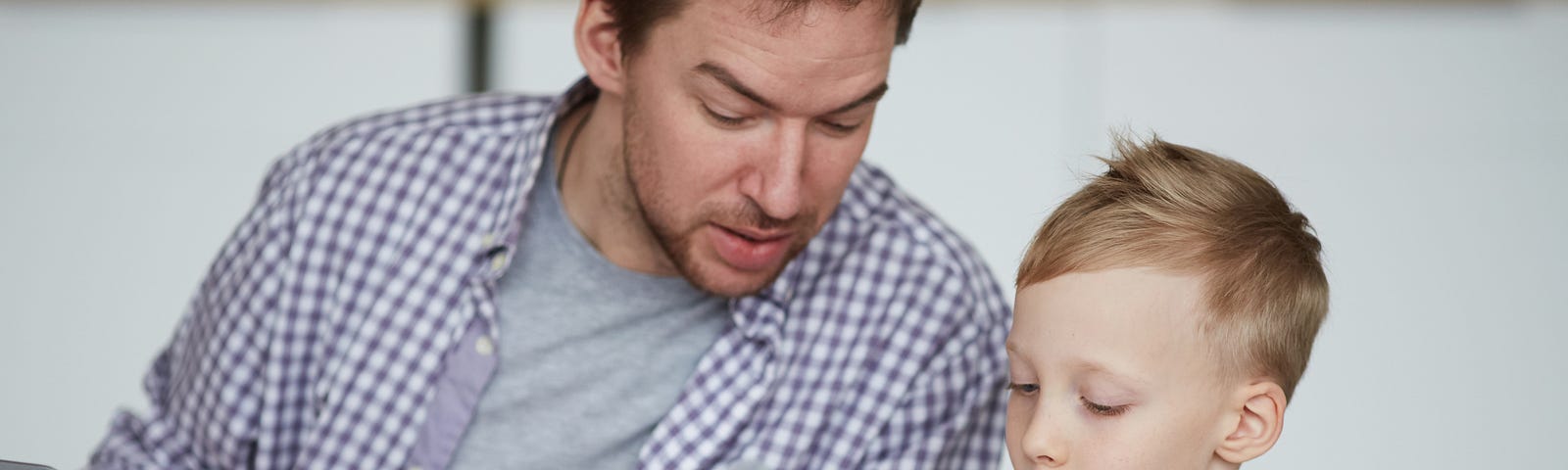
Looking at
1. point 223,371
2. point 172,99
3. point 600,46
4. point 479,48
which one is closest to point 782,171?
point 600,46

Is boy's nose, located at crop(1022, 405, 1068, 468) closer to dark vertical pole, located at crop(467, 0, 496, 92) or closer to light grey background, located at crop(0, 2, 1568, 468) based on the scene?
light grey background, located at crop(0, 2, 1568, 468)

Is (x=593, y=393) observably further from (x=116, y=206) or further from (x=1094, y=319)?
(x=116, y=206)

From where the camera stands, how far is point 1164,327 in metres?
1.33

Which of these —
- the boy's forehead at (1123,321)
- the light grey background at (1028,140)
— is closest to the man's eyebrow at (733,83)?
the boy's forehead at (1123,321)

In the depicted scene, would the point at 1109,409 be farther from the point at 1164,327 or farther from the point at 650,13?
the point at 650,13

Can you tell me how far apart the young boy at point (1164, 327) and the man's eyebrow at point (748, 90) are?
0.78 feet

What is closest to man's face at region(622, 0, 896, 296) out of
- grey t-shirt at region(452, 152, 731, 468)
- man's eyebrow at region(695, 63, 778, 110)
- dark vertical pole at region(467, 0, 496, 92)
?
man's eyebrow at region(695, 63, 778, 110)

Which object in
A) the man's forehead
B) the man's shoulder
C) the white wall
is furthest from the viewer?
the white wall

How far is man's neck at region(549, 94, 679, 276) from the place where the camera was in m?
1.79

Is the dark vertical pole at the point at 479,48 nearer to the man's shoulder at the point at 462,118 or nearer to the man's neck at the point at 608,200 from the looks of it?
the man's shoulder at the point at 462,118

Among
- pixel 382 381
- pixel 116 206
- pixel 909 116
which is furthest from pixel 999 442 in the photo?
pixel 116 206

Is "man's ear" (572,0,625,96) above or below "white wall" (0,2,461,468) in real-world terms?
above

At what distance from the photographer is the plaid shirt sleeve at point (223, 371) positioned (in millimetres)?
1803

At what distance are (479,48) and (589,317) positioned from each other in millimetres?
2669
